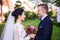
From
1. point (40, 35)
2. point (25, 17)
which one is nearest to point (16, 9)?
point (25, 17)

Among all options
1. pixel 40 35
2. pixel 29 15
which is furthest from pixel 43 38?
pixel 29 15

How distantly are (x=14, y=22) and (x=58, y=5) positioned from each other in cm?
57

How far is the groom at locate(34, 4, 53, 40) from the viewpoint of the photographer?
4.21 meters

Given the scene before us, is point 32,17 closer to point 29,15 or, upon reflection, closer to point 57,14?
point 29,15

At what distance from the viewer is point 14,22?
4312 mm

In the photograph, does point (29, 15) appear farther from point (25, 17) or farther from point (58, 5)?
point (58, 5)

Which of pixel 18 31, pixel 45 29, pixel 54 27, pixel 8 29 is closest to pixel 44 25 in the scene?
pixel 45 29

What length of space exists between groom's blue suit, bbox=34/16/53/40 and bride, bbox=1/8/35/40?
103 millimetres

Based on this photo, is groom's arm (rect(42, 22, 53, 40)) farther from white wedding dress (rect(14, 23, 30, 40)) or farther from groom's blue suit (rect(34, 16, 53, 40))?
white wedding dress (rect(14, 23, 30, 40))

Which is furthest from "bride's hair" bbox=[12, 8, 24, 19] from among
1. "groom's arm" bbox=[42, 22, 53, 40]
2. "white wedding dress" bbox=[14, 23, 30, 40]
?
"groom's arm" bbox=[42, 22, 53, 40]

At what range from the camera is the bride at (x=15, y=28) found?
431cm

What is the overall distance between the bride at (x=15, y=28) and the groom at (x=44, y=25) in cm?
11

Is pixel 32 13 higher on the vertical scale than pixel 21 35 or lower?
higher

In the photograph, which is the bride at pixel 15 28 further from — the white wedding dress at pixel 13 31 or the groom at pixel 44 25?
the groom at pixel 44 25
